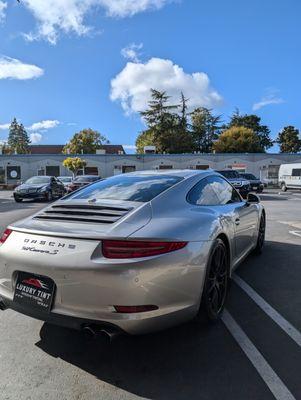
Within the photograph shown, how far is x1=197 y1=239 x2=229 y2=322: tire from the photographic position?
3.63 m

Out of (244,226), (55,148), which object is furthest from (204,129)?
(244,226)

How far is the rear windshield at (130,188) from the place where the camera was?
13.1 ft

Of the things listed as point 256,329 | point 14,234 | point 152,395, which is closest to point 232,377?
point 152,395

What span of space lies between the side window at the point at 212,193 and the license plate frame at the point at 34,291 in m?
1.61

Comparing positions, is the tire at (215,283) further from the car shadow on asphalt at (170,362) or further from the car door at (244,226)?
the car door at (244,226)

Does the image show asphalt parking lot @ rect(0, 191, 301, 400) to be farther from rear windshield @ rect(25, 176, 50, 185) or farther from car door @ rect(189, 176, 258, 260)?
rear windshield @ rect(25, 176, 50, 185)

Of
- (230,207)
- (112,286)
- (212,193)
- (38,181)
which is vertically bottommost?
(38,181)

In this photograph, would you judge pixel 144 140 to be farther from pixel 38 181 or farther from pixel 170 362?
pixel 170 362

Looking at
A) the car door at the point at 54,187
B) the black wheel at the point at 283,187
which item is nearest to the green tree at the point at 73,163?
the black wheel at the point at 283,187

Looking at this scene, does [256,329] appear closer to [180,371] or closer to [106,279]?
[180,371]

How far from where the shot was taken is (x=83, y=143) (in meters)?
82.4

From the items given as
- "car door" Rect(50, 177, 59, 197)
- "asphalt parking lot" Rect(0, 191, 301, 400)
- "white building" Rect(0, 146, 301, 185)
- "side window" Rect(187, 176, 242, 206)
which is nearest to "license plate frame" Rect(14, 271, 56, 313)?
"asphalt parking lot" Rect(0, 191, 301, 400)

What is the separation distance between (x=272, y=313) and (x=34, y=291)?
244 cm

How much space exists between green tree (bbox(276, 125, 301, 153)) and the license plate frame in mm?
89630
